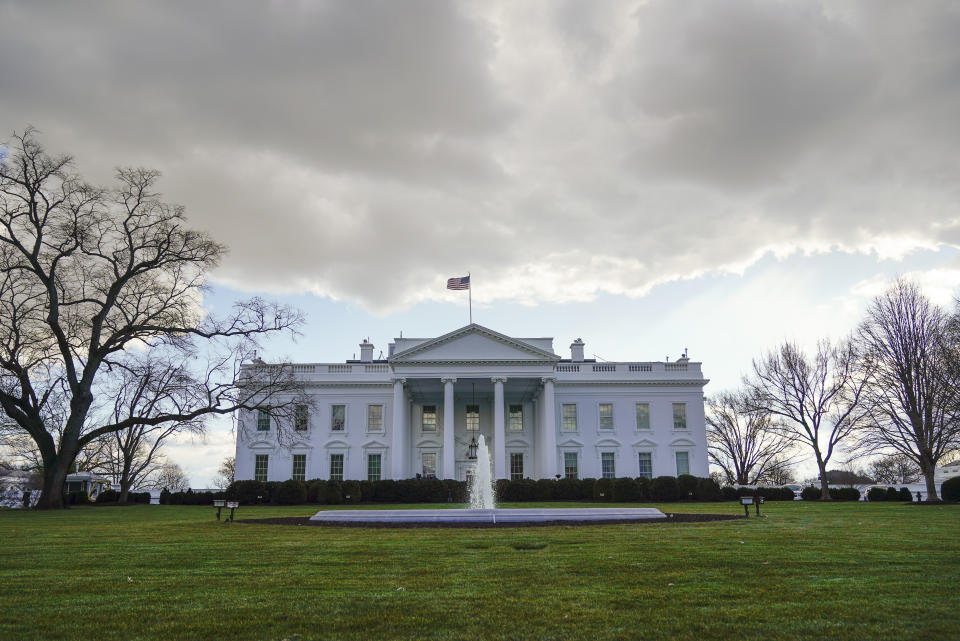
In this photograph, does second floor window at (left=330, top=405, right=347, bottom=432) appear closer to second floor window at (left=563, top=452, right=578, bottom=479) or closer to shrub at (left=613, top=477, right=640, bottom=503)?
second floor window at (left=563, top=452, right=578, bottom=479)

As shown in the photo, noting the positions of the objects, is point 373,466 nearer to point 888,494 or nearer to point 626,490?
point 626,490

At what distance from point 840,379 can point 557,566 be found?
3930cm

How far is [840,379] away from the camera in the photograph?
41.8m

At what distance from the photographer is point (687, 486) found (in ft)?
117

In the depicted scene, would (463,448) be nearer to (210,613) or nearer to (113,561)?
(113,561)

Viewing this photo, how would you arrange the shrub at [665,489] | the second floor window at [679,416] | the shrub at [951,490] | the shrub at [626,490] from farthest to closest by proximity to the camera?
the second floor window at [679,416], the shrub at [626,490], the shrub at [665,489], the shrub at [951,490]

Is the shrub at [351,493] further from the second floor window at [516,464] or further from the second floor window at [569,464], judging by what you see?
the second floor window at [569,464]

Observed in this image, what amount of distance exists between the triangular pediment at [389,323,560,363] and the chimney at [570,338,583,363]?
321 inches

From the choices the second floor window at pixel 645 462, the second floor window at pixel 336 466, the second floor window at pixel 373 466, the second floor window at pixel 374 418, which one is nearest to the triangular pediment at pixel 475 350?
the second floor window at pixel 374 418

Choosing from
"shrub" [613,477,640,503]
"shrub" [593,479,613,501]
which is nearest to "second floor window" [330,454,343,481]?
"shrub" [593,479,613,501]

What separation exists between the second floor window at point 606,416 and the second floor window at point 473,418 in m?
8.25

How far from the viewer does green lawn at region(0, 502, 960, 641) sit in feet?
18.4

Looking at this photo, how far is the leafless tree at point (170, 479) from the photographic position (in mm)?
74375

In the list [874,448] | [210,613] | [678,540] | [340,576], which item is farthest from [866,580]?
[874,448]
